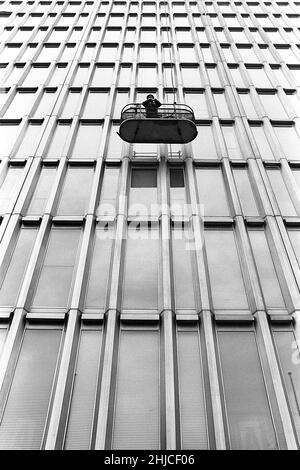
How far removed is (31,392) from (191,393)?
13.2ft

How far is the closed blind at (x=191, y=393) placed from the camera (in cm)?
916

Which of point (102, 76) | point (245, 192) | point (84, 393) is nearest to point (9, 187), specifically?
point (84, 393)

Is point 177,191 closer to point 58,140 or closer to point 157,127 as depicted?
point 157,127

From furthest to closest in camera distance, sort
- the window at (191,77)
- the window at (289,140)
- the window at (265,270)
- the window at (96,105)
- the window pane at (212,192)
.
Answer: the window at (191,77), the window at (96,105), the window at (289,140), the window pane at (212,192), the window at (265,270)

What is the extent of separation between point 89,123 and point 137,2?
17.3 metres

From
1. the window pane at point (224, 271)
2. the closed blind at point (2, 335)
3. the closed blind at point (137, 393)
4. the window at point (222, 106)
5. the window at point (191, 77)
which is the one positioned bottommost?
the closed blind at point (137, 393)

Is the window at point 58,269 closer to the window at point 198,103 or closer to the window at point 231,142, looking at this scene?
the window at point 231,142

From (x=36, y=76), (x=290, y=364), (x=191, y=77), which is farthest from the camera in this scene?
(x=36, y=76)

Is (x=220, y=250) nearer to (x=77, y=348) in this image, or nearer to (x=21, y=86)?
(x=77, y=348)

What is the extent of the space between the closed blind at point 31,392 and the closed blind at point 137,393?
5.88 feet

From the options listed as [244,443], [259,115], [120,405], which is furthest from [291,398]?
[259,115]

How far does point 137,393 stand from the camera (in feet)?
32.3

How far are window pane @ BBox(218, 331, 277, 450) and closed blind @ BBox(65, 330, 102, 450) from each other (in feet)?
11.0

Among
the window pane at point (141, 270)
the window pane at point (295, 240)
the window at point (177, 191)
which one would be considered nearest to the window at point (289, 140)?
the window pane at point (295, 240)
